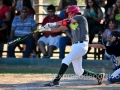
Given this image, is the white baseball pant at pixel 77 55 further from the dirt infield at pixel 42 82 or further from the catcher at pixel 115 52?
the catcher at pixel 115 52

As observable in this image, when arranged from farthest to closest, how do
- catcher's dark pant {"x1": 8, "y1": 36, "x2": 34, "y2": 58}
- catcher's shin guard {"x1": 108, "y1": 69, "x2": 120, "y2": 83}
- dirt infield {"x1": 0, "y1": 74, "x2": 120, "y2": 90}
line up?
catcher's dark pant {"x1": 8, "y1": 36, "x2": 34, "y2": 58}, catcher's shin guard {"x1": 108, "y1": 69, "x2": 120, "y2": 83}, dirt infield {"x1": 0, "y1": 74, "x2": 120, "y2": 90}

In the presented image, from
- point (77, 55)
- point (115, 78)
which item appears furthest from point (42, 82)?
point (115, 78)

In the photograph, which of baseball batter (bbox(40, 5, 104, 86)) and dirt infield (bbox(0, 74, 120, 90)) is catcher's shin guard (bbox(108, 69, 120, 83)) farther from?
baseball batter (bbox(40, 5, 104, 86))

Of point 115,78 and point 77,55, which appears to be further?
point 115,78

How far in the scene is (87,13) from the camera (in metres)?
13.0

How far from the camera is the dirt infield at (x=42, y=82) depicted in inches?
358

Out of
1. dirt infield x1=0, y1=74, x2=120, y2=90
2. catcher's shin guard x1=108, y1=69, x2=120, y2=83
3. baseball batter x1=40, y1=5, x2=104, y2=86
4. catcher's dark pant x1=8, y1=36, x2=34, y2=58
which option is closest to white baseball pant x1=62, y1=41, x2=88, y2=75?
A: baseball batter x1=40, y1=5, x2=104, y2=86

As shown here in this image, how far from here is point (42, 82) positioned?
9.91 metres

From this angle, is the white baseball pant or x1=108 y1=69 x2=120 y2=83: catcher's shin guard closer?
the white baseball pant

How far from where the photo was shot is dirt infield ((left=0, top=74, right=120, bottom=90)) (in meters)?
9.09

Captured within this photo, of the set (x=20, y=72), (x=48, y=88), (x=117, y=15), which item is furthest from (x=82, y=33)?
(x=117, y=15)

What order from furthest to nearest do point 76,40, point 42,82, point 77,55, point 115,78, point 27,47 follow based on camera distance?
1. point 27,47
2. point 42,82
3. point 115,78
4. point 76,40
5. point 77,55

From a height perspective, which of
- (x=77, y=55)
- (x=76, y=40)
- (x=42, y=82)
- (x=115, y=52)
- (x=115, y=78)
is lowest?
(x=42, y=82)

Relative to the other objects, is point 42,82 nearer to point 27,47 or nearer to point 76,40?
point 76,40
